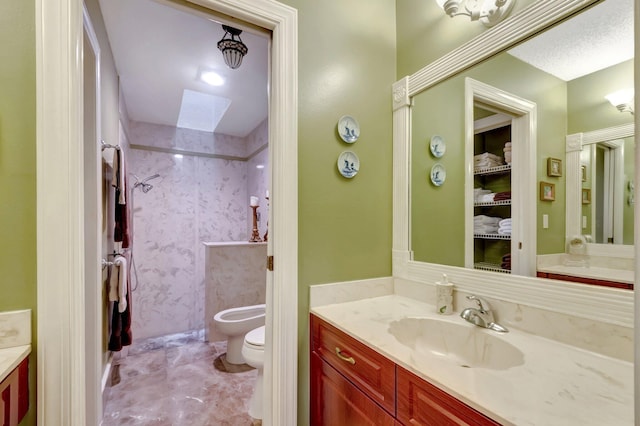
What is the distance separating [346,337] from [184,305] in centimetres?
295

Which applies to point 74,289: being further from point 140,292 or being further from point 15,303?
point 140,292

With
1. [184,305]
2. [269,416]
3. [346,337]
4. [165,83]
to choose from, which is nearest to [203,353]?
[184,305]

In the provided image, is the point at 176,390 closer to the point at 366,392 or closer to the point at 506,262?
the point at 366,392

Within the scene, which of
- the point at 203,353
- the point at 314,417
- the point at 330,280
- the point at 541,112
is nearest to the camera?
the point at 541,112

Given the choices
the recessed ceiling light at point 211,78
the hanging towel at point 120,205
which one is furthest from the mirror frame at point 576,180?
the hanging towel at point 120,205

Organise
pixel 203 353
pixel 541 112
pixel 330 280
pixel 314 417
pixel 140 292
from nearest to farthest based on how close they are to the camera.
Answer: pixel 541 112 → pixel 314 417 → pixel 330 280 → pixel 203 353 → pixel 140 292

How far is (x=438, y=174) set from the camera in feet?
5.05

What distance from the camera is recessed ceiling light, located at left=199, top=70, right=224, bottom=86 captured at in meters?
2.33

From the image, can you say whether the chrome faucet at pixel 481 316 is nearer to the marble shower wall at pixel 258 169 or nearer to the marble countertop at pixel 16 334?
the marble countertop at pixel 16 334

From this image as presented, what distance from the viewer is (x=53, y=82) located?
38.1 inches

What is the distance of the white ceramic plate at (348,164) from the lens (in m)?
1.49

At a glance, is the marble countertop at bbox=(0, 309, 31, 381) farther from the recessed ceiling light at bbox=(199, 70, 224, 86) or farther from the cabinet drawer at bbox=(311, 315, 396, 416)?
the recessed ceiling light at bbox=(199, 70, 224, 86)

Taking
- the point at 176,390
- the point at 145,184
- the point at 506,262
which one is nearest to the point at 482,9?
the point at 506,262

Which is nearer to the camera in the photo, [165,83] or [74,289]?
[74,289]
